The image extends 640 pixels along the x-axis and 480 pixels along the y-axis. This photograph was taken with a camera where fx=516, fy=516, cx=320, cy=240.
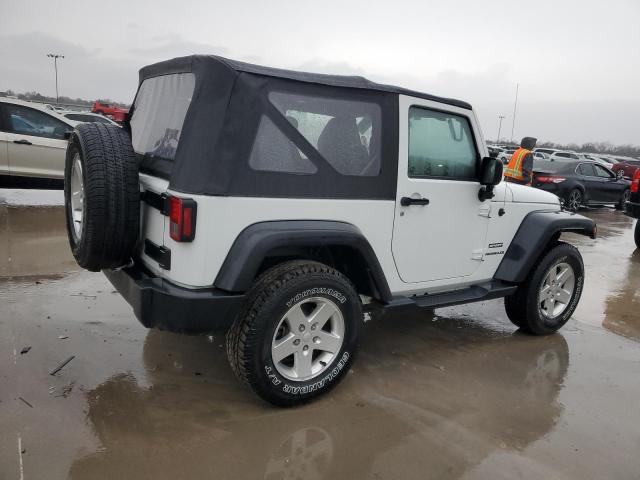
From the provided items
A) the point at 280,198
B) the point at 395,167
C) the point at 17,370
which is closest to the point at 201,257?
the point at 280,198

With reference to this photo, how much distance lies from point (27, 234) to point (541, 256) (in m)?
6.15

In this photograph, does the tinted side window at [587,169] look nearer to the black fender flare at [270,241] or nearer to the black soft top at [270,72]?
the black soft top at [270,72]

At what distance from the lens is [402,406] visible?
10.5 ft

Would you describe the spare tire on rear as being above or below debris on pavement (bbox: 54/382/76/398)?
above

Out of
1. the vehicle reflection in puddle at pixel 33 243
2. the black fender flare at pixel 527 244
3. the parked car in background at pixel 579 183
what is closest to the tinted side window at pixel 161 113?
the vehicle reflection in puddle at pixel 33 243

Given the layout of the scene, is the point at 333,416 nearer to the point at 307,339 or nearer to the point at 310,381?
the point at 310,381

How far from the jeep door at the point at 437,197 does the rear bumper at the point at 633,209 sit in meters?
6.04

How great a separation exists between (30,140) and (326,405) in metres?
7.32

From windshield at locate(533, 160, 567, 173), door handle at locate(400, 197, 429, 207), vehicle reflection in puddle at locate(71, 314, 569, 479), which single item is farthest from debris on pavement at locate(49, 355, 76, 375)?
windshield at locate(533, 160, 567, 173)

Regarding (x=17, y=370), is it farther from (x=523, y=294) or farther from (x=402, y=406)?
(x=523, y=294)

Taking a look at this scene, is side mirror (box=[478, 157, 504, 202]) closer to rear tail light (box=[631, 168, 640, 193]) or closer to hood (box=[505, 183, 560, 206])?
hood (box=[505, 183, 560, 206])

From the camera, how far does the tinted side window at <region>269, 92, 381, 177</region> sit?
2957mm

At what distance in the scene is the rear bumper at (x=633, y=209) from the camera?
28.0 feet

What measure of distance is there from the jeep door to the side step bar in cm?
14
